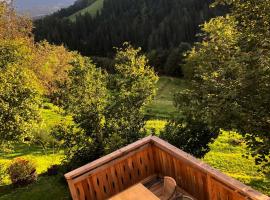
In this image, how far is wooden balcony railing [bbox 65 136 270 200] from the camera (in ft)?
36.2

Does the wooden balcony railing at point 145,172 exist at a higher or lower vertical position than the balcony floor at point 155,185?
higher

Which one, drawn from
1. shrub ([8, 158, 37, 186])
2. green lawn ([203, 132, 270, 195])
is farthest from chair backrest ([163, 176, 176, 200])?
shrub ([8, 158, 37, 186])

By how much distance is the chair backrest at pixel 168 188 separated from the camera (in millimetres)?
11906

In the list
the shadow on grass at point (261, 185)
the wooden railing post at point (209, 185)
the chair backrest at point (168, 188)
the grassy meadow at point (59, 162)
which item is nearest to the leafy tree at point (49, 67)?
the grassy meadow at point (59, 162)

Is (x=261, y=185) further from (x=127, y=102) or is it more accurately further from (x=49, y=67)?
(x=49, y=67)

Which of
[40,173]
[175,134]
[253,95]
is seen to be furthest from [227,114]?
[40,173]

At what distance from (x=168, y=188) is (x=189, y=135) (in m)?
11.9

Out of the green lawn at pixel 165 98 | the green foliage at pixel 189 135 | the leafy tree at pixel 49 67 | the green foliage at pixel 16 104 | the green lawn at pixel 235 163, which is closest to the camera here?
the green foliage at pixel 189 135

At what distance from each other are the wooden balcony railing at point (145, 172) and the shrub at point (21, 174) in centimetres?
1828

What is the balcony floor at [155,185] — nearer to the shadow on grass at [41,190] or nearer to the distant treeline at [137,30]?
the shadow on grass at [41,190]

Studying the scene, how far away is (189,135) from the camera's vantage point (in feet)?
77.9

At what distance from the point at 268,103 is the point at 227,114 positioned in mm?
1913

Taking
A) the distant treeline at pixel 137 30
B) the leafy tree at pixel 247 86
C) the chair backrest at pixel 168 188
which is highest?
the distant treeline at pixel 137 30

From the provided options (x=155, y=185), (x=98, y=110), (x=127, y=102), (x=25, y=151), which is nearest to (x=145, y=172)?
(x=155, y=185)
